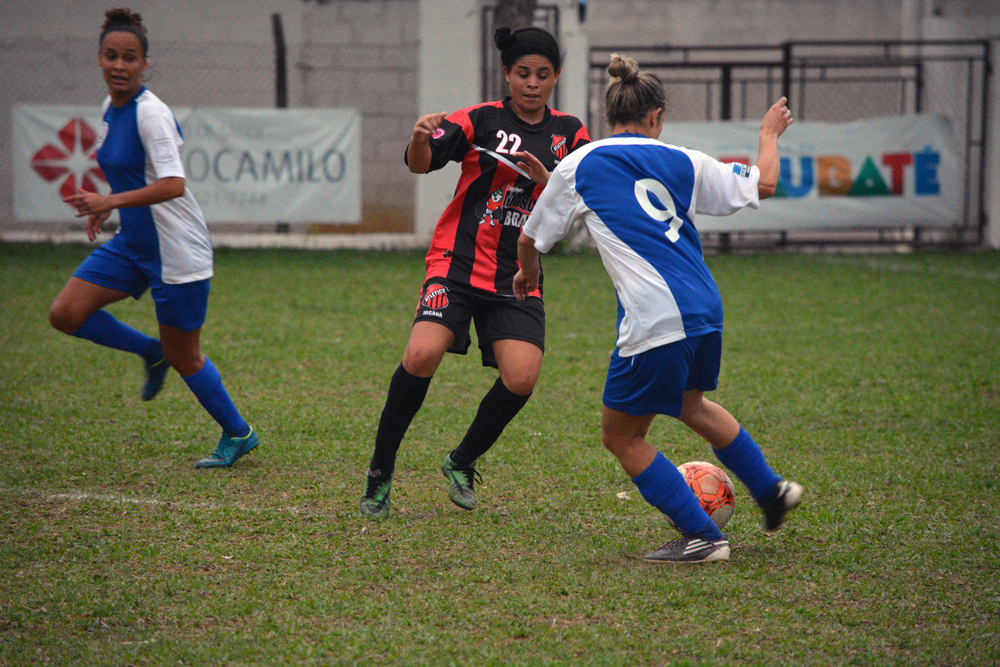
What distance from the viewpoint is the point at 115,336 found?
453 centimetres

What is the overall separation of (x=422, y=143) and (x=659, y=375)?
1.21m

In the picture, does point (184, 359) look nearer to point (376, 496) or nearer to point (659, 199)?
point (376, 496)

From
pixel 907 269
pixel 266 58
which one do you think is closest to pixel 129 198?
pixel 907 269

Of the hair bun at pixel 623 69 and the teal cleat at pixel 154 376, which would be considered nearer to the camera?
the hair bun at pixel 623 69

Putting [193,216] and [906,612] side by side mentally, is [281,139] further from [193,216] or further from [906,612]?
[906,612]

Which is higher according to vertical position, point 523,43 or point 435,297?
point 523,43

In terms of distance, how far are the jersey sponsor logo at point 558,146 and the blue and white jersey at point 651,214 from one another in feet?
2.02

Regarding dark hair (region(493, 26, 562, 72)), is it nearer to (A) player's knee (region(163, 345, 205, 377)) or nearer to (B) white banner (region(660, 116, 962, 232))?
(A) player's knee (region(163, 345, 205, 377))

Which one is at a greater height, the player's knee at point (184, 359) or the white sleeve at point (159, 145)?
the white sleeve at point (159, 145)

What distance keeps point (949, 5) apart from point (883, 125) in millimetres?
3416

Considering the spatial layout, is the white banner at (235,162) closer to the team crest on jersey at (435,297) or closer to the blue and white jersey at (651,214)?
the team crest on jersey at (435,297)

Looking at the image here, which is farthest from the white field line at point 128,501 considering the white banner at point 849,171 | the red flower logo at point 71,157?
the white banner at point 849,171

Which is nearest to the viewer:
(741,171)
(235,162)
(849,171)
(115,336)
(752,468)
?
(741,171)

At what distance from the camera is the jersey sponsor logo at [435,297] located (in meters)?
3.74
